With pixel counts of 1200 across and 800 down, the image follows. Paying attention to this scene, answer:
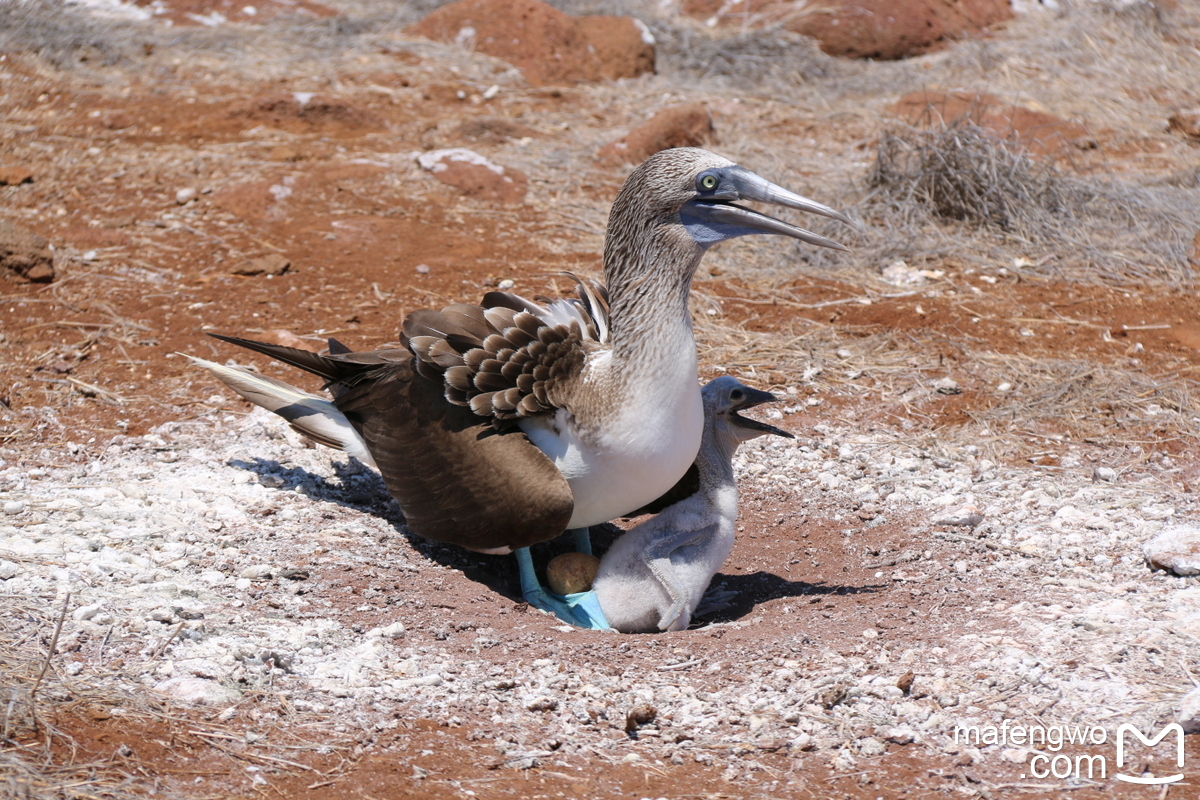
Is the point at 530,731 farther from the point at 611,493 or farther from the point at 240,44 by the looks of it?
the point at 240,44

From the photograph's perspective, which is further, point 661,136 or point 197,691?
point 661,136

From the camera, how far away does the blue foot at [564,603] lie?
15.1ft

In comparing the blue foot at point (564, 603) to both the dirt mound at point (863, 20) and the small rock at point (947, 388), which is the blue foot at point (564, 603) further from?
the dirt mound at point (863, 20)

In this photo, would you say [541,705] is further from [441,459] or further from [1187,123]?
[1187,123]

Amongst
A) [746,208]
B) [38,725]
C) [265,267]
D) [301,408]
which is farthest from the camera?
[265,267]

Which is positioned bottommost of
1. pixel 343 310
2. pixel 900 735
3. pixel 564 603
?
pixel 564 603

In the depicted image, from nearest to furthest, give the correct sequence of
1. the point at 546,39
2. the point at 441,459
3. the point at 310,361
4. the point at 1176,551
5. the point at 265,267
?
the point at 1176,551, the point at 441,459, the point at 310,361, the point at 265,267, the point at 546,39

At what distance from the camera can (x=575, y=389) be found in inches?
168

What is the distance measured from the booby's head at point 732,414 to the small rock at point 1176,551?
143 centimetres

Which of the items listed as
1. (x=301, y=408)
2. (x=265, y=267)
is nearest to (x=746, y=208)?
(x=301, y=408)

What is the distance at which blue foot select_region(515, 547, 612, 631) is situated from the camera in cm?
459

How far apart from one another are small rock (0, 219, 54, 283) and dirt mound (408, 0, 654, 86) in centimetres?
542

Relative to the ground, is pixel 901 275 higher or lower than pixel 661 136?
lower

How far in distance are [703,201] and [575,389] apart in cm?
83
